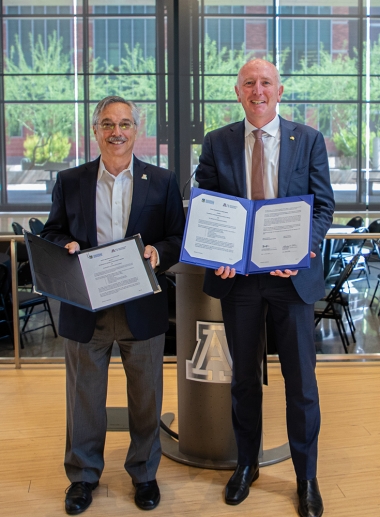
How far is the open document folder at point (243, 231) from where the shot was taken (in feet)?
8.14

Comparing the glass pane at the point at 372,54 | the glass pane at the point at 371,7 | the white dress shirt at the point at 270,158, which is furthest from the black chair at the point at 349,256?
the glass pane at the point at 371,7

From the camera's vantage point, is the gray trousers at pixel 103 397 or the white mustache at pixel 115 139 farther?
→ the gray trousers at pixel 103 397

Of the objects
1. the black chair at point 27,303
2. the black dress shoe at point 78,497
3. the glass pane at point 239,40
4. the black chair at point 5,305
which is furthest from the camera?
the glass pane at point 239,40

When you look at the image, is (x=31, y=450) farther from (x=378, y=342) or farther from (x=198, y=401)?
(x=378, y=342)

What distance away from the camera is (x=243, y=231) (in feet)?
8.32

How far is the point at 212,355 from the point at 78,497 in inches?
33.5

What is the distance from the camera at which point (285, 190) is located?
2.56 meters

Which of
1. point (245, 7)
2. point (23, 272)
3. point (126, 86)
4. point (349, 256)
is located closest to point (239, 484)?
point (349, 256)

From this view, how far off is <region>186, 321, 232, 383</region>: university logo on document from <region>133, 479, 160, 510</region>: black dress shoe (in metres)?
0.54

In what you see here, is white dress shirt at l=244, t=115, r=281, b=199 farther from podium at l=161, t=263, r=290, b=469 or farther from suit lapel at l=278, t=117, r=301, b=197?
podium at l=161, t=263, r=290, b=469

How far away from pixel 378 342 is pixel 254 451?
281cm

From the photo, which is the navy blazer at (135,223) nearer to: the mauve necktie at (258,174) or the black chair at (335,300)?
the mauve necktie at (258,174)

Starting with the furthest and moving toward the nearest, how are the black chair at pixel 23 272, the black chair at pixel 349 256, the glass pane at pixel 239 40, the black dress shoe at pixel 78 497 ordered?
1. the glass pane at pixel 239 40
2. the black chair at pixel 23 272
3. the black chair at pixel 349 256
4. the black dress shoe at pixel 78 497

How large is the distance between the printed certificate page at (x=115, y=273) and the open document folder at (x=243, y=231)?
19cm
